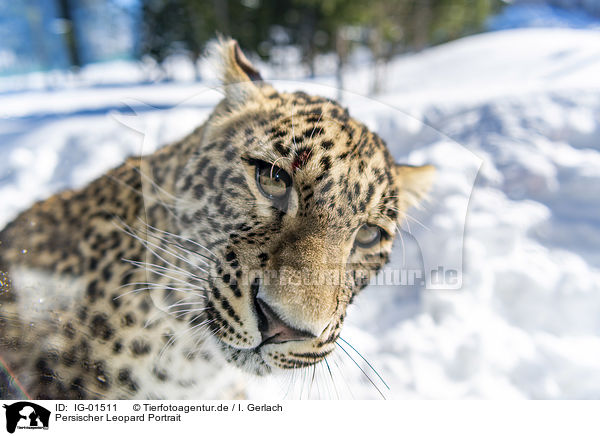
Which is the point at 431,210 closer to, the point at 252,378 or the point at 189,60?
the point at 252,378

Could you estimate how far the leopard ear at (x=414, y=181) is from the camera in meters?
0.89

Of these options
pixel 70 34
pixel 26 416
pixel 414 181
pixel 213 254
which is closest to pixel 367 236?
pixel 414 181

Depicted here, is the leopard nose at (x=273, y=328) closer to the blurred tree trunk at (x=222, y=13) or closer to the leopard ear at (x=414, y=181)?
the leopard ear at (x=414, y=181)

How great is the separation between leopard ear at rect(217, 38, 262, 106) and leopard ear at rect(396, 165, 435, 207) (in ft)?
1.25

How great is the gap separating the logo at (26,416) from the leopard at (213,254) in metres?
0.04

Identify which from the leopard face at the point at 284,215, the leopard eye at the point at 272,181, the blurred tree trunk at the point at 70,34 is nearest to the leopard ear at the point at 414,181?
the leopard face at the point at 284,215

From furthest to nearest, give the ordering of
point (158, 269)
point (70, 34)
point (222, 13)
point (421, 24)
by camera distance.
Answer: point (421, 24) < point (70, 34) < point (222, 13) < point (158, 269)

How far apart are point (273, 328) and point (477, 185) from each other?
110 cm

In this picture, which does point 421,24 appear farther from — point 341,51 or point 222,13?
point 222,13

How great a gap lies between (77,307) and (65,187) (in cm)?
47

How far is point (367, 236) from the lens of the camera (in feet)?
2.77

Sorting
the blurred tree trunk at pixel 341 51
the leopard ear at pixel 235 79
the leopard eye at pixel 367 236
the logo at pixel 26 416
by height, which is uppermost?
the blurred tree trunk at pixel 341 51

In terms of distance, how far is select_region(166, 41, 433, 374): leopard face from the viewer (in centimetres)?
75

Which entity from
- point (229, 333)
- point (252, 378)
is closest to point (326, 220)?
point (229, 333)
